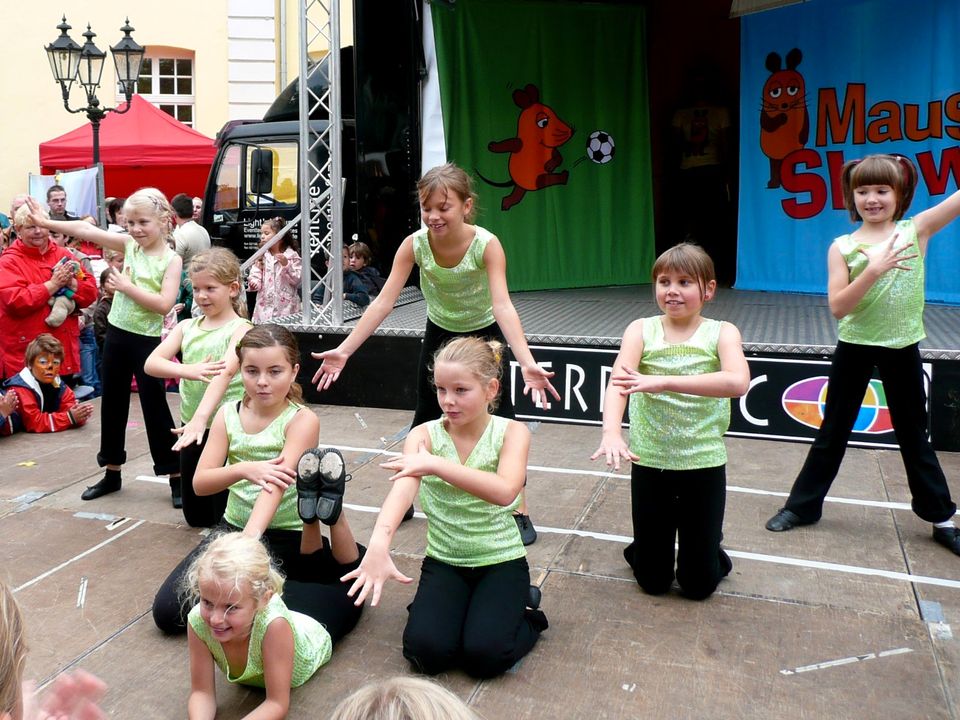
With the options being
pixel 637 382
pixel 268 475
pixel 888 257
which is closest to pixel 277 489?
pixel 268 475

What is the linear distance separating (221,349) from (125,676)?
1671 mm

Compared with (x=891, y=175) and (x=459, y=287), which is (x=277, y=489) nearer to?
(x=459, y=287)

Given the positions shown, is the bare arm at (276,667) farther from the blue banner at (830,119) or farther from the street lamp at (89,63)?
the street lamp at (89,63)

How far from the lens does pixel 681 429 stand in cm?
373

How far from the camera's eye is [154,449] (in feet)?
17.0

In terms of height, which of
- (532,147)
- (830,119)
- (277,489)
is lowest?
(277,489)

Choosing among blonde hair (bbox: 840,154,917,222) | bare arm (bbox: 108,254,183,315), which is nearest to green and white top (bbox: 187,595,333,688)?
bare arm (bbox: 108,254,183,315)

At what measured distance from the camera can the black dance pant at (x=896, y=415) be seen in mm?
4277

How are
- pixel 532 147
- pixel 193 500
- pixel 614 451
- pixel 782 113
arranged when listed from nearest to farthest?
pixel 614 451
pixel 193 500
pixel 782 113
pixel 532 147

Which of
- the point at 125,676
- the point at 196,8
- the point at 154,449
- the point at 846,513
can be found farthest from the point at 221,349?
the point at 196,8

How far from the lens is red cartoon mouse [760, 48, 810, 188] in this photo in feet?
31.3

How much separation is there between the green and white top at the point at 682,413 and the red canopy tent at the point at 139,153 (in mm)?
13158

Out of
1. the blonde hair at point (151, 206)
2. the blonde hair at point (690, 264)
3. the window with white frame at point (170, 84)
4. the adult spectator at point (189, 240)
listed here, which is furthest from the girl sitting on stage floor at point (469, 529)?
the window with white frame at point (170, 84)

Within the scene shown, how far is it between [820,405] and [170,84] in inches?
670
